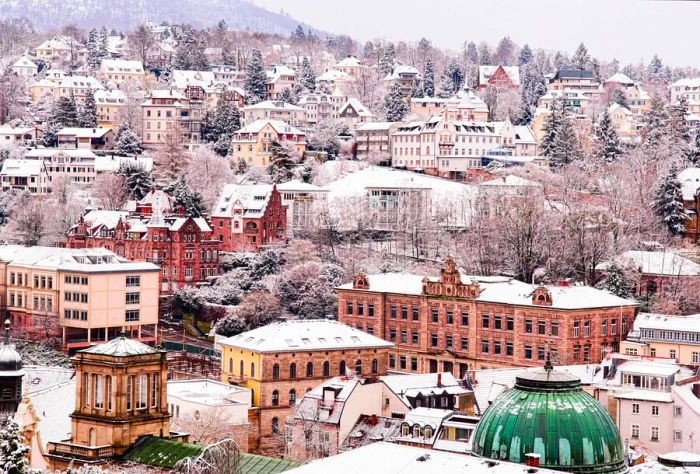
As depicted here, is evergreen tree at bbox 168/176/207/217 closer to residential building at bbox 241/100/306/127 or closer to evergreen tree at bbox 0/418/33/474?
residential building at bbox 241/100/306/127

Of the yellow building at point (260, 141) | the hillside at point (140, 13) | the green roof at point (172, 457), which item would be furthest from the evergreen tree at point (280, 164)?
the hillside at point (140, 13)

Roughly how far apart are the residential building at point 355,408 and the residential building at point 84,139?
49.2 m

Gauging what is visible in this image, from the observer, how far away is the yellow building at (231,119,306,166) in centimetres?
9056

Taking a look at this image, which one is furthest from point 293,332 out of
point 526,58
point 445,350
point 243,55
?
Answer: point 526,58

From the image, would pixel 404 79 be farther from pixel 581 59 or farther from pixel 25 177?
pixel 25 177

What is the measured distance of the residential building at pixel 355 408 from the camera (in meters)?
43.8

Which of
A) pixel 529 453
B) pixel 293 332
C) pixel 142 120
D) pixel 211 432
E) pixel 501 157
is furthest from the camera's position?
pixel 142 120

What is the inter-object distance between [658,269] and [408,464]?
3981cm

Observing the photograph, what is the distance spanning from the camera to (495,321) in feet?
188

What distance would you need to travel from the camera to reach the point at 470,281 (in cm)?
5931

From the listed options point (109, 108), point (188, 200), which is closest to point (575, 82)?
point (109, 108)

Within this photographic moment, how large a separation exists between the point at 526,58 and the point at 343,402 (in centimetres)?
9706

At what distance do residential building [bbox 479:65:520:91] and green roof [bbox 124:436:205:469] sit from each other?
81244 mm

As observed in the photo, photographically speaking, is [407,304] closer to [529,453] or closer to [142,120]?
[529,453]
